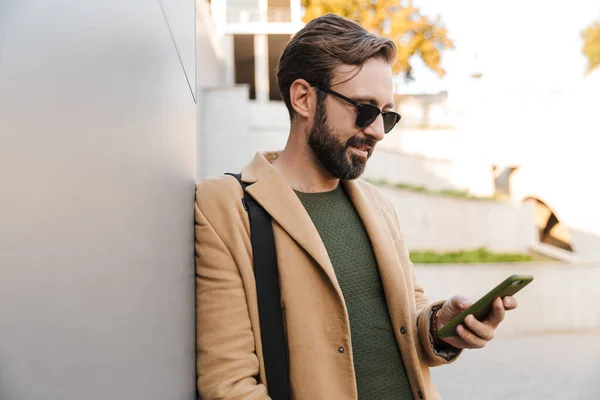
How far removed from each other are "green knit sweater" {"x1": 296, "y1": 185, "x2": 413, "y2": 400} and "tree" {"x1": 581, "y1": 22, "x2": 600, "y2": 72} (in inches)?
1386

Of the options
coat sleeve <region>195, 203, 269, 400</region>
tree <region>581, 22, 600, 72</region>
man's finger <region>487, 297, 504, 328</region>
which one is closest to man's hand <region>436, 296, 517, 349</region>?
man's finger <region>487, 297, 504, 328</region>

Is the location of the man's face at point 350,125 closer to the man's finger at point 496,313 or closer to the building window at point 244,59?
the man's finger at point 496,313

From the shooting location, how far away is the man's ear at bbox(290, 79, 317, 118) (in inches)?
81.4

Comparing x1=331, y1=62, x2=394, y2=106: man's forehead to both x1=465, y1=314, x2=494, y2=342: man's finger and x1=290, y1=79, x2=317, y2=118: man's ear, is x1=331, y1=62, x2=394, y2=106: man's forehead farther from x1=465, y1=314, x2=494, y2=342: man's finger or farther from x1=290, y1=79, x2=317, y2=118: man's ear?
x1=465, y1=314, x2=494, y2=342: man's finger

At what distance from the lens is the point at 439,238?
1373cm

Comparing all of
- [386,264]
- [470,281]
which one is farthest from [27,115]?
[470,281]

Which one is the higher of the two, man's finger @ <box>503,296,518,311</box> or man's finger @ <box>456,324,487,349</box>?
man's finger @ <box>503,296,518,311</box>

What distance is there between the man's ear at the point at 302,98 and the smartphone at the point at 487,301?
3.08 ft

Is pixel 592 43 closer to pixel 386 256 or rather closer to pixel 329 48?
pixel 329 48

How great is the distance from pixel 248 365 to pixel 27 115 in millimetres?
Answer: 1295

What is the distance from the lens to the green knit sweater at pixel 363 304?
1.79m

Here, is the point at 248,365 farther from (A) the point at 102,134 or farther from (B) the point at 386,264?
(A) the point at 102,134

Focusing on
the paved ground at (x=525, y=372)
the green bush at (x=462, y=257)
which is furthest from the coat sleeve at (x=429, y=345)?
the green bush at (x=462, y=257)

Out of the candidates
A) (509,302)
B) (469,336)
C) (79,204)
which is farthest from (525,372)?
(79,204)
